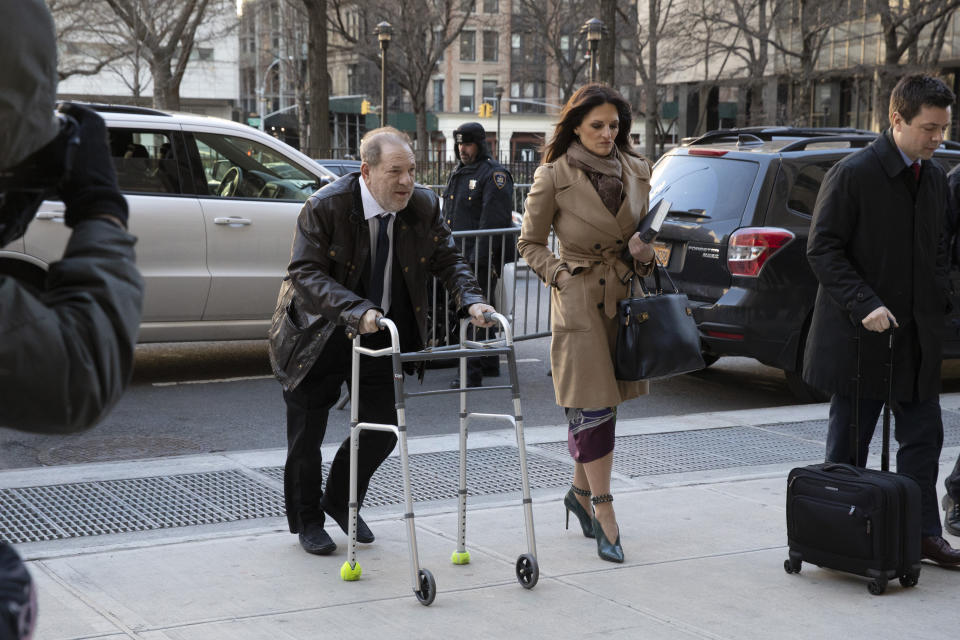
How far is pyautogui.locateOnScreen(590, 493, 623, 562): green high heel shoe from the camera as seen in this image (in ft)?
16.5

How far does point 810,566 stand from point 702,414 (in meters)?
3.13

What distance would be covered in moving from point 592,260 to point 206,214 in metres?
4.46

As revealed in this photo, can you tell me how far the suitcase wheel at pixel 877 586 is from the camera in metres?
4.66

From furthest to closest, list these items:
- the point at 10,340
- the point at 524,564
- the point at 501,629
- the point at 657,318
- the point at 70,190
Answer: the point at 657,318 → the point at 524,564 → the point at 501,629 → the point at 70,190 → the point at 10,340

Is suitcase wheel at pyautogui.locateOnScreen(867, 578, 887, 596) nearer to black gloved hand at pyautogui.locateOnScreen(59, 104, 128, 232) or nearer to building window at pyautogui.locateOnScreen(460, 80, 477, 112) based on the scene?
black gloved hand at pyautogui.locateOnScreen(59, 104, 128, 232)

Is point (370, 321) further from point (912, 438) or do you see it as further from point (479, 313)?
point (912, 438)

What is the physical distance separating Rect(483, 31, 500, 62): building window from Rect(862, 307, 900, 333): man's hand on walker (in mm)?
75449

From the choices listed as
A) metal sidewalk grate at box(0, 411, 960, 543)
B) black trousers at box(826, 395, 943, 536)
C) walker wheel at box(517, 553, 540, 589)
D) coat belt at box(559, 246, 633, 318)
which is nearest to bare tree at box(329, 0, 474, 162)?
metal sidewalk grate at box(0, 411, 960, 543)

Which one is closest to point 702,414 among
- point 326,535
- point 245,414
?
point 245,414

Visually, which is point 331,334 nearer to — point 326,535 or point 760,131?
point 326,535

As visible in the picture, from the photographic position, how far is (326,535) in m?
5.13

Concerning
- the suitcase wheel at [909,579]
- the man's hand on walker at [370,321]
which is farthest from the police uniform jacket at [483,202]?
the suitcase wheel at [909,579]

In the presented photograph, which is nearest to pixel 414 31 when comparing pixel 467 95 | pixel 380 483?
pixel 380 483

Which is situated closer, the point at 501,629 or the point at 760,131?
the point at 501,629
